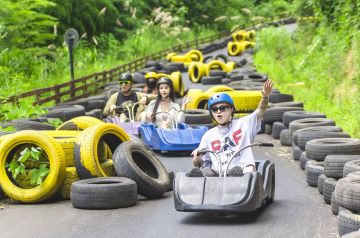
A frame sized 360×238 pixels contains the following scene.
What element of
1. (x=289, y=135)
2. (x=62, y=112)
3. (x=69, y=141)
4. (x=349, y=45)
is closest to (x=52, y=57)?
(x=349, y=45)

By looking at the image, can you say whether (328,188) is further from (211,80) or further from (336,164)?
(211,80)

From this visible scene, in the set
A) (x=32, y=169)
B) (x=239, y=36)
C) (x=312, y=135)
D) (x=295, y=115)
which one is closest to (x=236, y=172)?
(x=32, y=169)

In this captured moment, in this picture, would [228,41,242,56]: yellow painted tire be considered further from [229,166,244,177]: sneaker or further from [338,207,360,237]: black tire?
[338,207,360,237]: black tire

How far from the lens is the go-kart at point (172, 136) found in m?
14.4

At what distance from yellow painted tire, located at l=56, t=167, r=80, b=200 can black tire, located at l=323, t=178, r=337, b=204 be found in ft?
9.51

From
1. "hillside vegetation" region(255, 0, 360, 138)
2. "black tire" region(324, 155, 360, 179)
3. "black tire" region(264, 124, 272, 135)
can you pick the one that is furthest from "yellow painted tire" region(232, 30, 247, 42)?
"black tire" region(324, 155, 360, 179)

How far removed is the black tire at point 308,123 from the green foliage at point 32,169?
16.8 feet

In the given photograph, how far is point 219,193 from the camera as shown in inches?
334

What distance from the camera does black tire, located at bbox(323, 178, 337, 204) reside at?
9.45 meters

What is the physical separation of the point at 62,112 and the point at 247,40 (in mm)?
33949

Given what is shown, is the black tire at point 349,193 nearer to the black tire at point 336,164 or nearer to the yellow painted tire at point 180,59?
the black tire at point 336,164

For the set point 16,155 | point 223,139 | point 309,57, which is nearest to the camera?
point 223,139

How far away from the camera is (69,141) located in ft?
34.0

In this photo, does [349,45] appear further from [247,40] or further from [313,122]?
[247,40]
